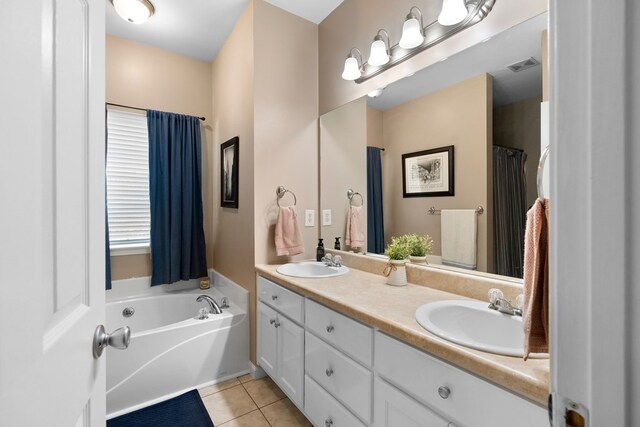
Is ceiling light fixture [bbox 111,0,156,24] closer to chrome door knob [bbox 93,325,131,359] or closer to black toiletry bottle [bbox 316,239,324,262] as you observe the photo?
black toiletry bottle [bbox 316,239,324,262]

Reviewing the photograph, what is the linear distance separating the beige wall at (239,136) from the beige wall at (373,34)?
0.59 m

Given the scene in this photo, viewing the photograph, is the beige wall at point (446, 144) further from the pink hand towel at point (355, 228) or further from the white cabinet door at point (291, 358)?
the white cabinet door at point (291, 358)

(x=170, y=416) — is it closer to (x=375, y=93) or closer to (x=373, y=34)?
(x=375, y=93)

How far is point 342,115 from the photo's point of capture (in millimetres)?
2229

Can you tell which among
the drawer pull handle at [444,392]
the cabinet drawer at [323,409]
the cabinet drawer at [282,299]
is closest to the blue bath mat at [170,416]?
the cabinet drawer at [323,409]

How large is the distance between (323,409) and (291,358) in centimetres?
35

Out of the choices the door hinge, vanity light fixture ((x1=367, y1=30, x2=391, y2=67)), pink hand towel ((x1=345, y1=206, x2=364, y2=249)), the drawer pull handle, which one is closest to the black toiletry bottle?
pink hand towel ((x1=345, y1=206, x2=364, y2=249))

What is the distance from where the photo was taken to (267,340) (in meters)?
2.03

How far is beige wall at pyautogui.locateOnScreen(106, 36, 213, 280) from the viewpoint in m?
2.59

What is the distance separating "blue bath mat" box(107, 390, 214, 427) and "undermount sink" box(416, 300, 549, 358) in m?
1.48

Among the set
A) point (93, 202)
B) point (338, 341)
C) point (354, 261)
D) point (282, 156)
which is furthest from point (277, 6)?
point (338, 341)

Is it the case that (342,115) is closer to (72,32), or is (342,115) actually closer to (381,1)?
(381,1)

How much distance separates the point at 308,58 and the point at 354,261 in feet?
5.48

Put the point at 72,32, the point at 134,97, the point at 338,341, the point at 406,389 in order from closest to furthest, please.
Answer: the point at 72,32 → the point at 406,389 → the point at 338,341 → the point at 134,97
